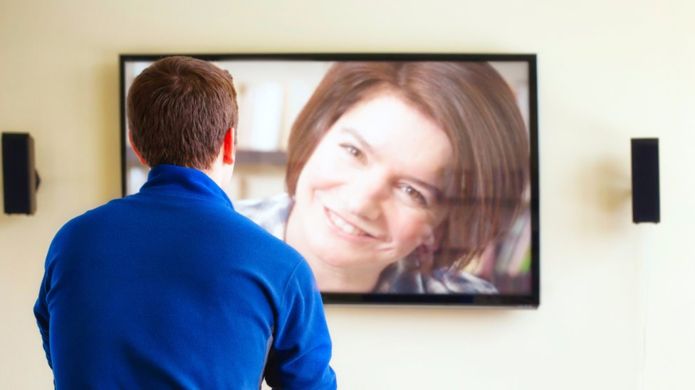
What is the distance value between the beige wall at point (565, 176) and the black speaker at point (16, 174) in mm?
355

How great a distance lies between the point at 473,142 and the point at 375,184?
0.41 meters

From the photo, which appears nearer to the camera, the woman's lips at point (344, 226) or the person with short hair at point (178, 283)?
the person with short hair at point (178, 283)

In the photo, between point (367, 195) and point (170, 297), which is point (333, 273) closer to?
point (367, 195)

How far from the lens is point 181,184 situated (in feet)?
4.18

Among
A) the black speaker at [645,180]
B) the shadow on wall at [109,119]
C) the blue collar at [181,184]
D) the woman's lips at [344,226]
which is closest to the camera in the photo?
the blue collar at [181,184]

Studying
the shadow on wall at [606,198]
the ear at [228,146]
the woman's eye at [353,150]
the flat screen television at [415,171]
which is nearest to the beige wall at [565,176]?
the shadow on wall at [606,198]

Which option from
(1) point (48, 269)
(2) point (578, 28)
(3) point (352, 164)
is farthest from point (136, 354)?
(2) point (578, 28)

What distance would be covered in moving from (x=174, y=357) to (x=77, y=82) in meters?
2.29

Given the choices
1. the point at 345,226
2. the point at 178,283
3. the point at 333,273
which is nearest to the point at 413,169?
the point at 345,226

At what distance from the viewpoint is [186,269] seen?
1.18 meters

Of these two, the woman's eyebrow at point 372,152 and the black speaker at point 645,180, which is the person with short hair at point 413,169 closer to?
the woman's eyebrow at point 372,152

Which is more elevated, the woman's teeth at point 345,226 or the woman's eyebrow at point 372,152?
the woman's eyebrow at point 372,152

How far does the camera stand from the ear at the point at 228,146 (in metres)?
1.34

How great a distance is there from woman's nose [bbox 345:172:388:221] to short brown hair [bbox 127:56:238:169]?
1711 millimetres
